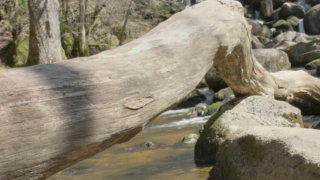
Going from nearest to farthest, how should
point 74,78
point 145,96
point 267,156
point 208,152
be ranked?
point 74,78 → point 145,96 → point 267,156 → point 208,152

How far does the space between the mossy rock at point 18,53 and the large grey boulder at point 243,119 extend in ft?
40.8

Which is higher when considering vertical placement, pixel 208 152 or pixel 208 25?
pixel 208 25

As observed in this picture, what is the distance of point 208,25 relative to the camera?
3062 mm

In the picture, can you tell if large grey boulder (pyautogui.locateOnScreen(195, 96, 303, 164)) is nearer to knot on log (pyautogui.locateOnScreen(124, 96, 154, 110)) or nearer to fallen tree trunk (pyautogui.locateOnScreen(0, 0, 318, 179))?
fallen tree trunk (pyautogui.locateOnScreen(0, 0, 318, 179))

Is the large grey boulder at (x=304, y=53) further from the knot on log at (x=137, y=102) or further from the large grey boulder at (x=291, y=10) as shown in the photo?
the knot on log at (x=137, y=102)

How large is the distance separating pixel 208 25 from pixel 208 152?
1857 mm

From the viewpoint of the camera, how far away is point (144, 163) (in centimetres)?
494

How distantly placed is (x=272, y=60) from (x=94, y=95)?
37.3 ft

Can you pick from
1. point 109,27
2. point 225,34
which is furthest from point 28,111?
point 109,27

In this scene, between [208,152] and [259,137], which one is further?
[208,152]

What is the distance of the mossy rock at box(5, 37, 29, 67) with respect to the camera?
51.1 ft

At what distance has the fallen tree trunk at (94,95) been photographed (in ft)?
5.26

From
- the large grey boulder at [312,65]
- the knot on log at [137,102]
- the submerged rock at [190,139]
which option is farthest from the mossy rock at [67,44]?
the knot on log at [137,102]

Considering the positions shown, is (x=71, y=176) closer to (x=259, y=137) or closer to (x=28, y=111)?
(x=259, y=137)
